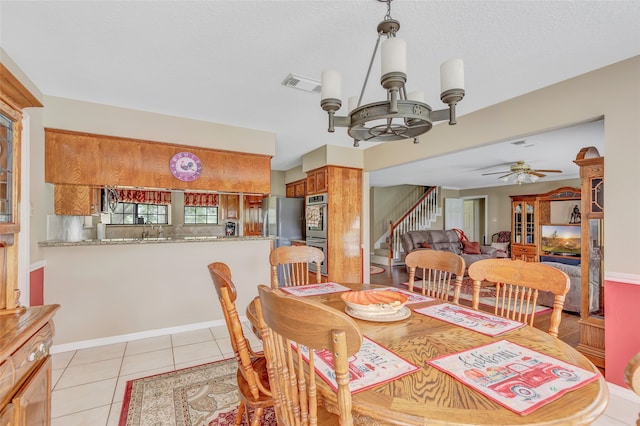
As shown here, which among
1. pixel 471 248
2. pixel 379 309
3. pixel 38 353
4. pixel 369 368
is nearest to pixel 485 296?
pixel 471 248

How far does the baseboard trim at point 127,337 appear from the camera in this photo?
290cm

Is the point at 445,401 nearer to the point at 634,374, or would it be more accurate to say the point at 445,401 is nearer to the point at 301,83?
the point at 634,374

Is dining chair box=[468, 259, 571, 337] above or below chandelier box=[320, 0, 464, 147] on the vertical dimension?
below

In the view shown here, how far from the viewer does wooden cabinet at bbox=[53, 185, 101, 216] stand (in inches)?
125

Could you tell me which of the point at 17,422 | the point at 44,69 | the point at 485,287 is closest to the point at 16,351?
the point at 17,422

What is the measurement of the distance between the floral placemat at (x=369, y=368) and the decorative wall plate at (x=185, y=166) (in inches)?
116

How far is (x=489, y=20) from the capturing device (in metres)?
1.77

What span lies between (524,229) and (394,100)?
852 cm

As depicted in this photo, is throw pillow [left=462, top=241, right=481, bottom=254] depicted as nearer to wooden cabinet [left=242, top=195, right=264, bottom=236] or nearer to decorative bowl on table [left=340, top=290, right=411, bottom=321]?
wooden cabinet [left=242, top=195, right=264, bottom=236]

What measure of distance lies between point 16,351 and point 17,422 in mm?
248

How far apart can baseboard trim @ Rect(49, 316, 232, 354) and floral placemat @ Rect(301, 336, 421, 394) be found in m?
2.77

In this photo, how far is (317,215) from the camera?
5.05m

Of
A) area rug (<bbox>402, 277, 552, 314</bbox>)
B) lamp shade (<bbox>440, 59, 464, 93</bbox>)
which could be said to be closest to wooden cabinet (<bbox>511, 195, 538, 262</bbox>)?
area rug (<bbox>402, 277, 552, 314</bbox>)

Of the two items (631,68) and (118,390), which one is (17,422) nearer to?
(118,390)
